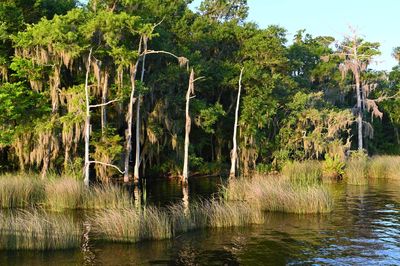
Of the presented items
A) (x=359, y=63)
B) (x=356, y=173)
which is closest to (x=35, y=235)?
(x=356, y=173)

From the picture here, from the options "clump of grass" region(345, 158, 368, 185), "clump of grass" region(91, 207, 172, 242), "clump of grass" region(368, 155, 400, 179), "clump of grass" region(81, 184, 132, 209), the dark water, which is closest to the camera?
the dark water

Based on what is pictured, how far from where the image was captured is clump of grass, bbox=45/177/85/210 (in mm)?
17547

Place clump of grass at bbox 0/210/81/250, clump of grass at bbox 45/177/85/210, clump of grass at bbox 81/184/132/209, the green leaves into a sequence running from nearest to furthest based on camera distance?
clump of grass at bbox 0/210/81/250
clump of grass at bbox 45/177/85/210
clump of grass at bbox 81/184/132/209
the green leaves

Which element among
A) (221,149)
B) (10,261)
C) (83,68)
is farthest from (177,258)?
(221,149)

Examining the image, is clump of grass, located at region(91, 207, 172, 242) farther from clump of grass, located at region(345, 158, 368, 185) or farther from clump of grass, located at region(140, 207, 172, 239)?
clump of grass, located at region(345, 158, 368, 185)

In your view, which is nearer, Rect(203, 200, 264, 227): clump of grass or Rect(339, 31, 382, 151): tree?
Rect(203, 200, 264, 227): clump of grass

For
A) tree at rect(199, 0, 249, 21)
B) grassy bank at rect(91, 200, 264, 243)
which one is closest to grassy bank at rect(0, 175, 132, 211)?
grassy bank at rect(91, 200, 264, 243)

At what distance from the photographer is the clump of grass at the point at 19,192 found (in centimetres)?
1761

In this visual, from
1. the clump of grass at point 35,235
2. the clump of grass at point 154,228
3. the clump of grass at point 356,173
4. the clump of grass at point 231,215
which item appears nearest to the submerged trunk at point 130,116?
the clump of grass at point 356,173

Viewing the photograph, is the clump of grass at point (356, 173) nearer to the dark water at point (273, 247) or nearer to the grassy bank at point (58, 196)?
the dark water at point (273, 247)

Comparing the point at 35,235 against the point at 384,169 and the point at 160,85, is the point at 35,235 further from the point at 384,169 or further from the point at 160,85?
the point at 384,169

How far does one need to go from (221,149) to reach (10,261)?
31131mm

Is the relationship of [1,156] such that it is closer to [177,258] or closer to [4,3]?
[4,3]

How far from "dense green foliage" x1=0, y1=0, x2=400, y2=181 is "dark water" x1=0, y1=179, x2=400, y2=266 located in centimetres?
1370
